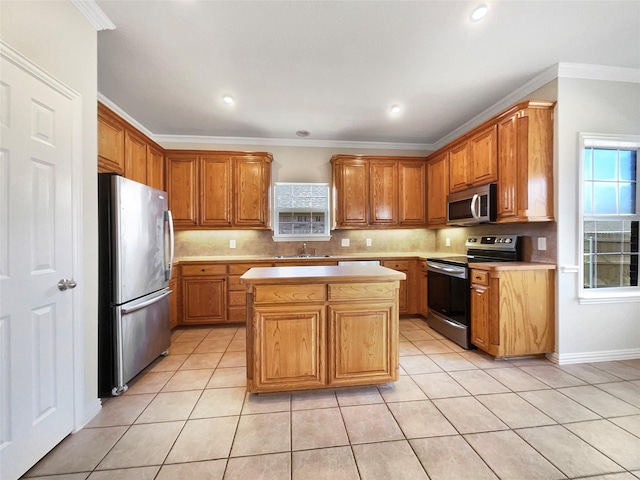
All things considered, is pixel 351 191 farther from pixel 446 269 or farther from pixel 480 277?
pixel 480 277

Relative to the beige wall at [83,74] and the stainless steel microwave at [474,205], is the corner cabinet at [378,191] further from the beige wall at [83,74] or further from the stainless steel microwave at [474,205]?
the beige wall at [83,74]

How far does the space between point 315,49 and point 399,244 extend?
10.5 ft

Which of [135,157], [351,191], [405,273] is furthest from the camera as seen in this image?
[351,191]

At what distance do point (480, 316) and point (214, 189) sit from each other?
3.66 meters

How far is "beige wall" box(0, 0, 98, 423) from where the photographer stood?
4.71ft

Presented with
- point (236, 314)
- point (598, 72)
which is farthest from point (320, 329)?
point (598, 72)

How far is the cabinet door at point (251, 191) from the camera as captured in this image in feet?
12.7

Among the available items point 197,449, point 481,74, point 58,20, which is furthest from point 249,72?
point 197,449

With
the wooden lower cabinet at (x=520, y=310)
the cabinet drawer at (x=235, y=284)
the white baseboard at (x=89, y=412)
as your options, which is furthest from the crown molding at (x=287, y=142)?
the white baseboard at (x=89, y=412)

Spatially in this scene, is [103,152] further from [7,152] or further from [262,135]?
[262,135]

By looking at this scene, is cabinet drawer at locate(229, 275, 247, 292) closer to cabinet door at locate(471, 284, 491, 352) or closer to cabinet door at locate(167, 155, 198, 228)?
cabinet door at locate(167, 155, 198, 228)

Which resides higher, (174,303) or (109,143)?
(109,143)

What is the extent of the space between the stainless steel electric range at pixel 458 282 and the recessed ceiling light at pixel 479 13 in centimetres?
206

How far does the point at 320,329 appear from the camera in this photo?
6.36 feet
